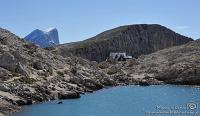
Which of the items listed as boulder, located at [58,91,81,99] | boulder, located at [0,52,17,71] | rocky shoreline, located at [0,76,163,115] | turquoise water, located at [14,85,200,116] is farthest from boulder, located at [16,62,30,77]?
turquoise water, located at [14,85,200,116]

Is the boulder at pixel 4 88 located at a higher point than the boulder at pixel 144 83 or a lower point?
higher

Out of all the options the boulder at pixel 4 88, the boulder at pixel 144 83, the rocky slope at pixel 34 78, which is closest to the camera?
the boulder at pixel 4 88

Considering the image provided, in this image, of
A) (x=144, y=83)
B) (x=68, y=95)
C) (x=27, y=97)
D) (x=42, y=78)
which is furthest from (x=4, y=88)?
(x=144, y=83)

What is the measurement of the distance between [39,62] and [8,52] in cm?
1547

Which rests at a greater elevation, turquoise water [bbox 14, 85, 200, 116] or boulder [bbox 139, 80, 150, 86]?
boulder [bbox 139, 80, 150, 86]

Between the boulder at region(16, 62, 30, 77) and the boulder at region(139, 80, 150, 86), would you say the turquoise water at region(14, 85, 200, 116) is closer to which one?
the boulder at region(16, 62, 30, 77)

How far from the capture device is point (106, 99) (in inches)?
5030

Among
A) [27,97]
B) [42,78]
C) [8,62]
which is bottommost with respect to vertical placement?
[27,97]

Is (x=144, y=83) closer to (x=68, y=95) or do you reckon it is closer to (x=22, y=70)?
(x=22, y=70)

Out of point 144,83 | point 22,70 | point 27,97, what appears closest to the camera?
point 27,97

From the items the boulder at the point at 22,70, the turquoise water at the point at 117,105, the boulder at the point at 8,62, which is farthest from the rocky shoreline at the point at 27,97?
the boulder at the point at 8,62

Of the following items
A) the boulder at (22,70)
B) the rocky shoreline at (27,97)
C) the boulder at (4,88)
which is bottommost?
the rocky shoreline at (27,97)

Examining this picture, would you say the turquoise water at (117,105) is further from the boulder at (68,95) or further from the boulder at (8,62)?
the boulder at (8,62)

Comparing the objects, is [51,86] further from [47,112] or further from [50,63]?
[50,63]
